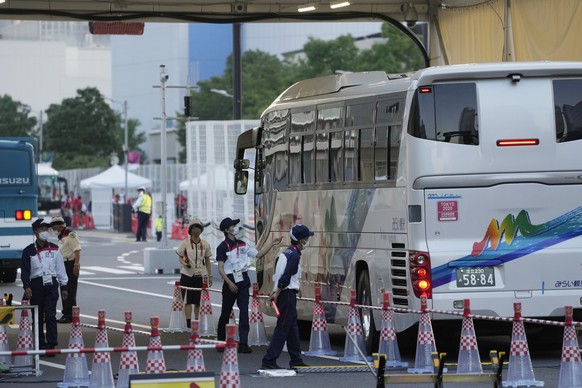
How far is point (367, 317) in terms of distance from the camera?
61.0 ft

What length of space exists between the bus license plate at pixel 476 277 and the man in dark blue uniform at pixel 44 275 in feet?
17.6

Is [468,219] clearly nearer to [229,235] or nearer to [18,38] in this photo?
[229,235]

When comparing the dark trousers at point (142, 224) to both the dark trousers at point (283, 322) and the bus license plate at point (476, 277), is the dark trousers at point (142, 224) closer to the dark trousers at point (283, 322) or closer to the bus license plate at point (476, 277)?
the bus license plate at point (476, 277)

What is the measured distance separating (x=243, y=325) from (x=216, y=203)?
17092 mm

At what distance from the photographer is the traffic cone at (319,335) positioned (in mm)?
18609

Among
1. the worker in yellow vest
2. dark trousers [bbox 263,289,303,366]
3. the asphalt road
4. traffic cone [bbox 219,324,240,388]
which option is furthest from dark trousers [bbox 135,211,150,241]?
traffic cone [bbox 219,324,240,388]

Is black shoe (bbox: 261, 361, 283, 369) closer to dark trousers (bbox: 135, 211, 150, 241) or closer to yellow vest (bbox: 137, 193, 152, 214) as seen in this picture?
yellow vest (bbox: 137, 193, 152, 214)

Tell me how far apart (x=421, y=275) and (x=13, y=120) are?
342ft

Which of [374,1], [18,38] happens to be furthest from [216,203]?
[18,38]

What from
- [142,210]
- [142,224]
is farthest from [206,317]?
[142,224]

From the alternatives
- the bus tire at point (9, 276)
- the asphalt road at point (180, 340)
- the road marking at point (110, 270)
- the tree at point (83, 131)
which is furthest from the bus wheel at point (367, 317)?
the tree at point (83, 131)

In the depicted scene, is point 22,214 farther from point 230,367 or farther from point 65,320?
point 230,367

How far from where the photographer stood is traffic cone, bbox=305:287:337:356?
18609mm

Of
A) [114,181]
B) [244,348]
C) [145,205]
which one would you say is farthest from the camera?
[114,181]
